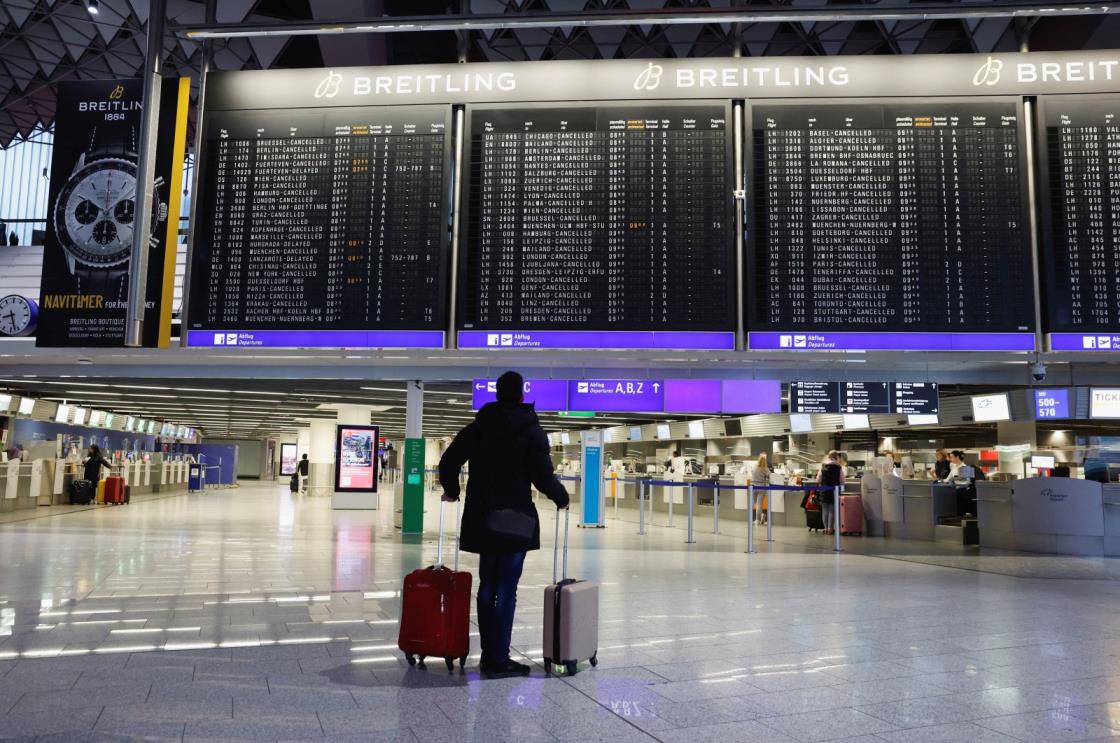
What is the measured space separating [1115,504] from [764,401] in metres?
6.19

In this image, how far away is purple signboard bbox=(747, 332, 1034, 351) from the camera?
662 cm

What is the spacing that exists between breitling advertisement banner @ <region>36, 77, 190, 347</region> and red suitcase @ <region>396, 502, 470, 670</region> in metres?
3.87

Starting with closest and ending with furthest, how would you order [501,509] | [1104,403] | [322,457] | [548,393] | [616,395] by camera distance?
[501,509]
[616,395]
[548,393]
[1104,403]
[322,457]

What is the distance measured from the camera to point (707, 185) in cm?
700

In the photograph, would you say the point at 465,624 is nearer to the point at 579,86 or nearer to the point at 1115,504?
the point at 579,86

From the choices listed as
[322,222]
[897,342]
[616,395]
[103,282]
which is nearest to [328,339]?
[322,222]

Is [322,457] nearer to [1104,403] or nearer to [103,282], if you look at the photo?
[103,282]

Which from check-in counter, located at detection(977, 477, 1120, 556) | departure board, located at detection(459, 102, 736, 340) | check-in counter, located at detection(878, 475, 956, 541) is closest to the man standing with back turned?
departure board, located at detection(459, 102, 736, 340)

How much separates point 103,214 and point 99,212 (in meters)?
0.05

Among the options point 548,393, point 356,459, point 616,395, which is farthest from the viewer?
point 356,459

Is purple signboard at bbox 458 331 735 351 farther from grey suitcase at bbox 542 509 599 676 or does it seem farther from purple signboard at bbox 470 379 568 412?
grey suitcase at bbox 542 509 599 676

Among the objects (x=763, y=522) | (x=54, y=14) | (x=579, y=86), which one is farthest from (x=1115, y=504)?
(x=54, y=14)

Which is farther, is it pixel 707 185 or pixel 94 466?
pixel 94 466

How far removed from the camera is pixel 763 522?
18.5 m
